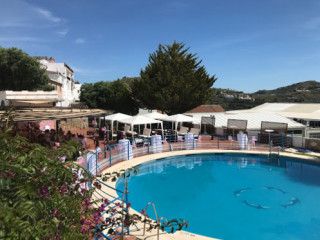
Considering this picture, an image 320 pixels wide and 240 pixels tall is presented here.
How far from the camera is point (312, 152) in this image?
18.0m

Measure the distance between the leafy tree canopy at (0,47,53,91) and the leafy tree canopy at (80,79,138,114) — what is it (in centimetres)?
731

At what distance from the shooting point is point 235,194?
38.6 feet

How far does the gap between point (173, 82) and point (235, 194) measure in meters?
19.8

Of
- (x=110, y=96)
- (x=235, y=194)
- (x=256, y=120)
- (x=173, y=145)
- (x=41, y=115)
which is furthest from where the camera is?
(x=110, y=96)

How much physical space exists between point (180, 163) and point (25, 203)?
15283mm

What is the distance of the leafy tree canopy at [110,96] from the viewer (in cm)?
3275

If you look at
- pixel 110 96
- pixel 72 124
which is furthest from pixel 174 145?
pixel 110 96

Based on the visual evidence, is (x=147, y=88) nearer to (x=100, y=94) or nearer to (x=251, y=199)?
(x=100, y=94)

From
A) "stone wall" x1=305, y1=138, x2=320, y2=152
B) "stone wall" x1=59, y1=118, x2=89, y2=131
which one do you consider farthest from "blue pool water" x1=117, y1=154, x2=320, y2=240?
"stone wall" x1=59, y1=118, x2=89, y2=131

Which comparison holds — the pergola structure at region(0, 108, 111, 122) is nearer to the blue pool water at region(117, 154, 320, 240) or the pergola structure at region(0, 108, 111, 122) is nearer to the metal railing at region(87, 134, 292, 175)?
the metal railing at region(87, 134, 292, 175)

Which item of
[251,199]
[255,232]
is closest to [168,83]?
[251,199]

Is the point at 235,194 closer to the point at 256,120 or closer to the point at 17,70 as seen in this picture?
the point at 256,120

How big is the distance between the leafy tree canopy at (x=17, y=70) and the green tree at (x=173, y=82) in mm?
13562

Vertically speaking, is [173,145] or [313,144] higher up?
[313,144]
